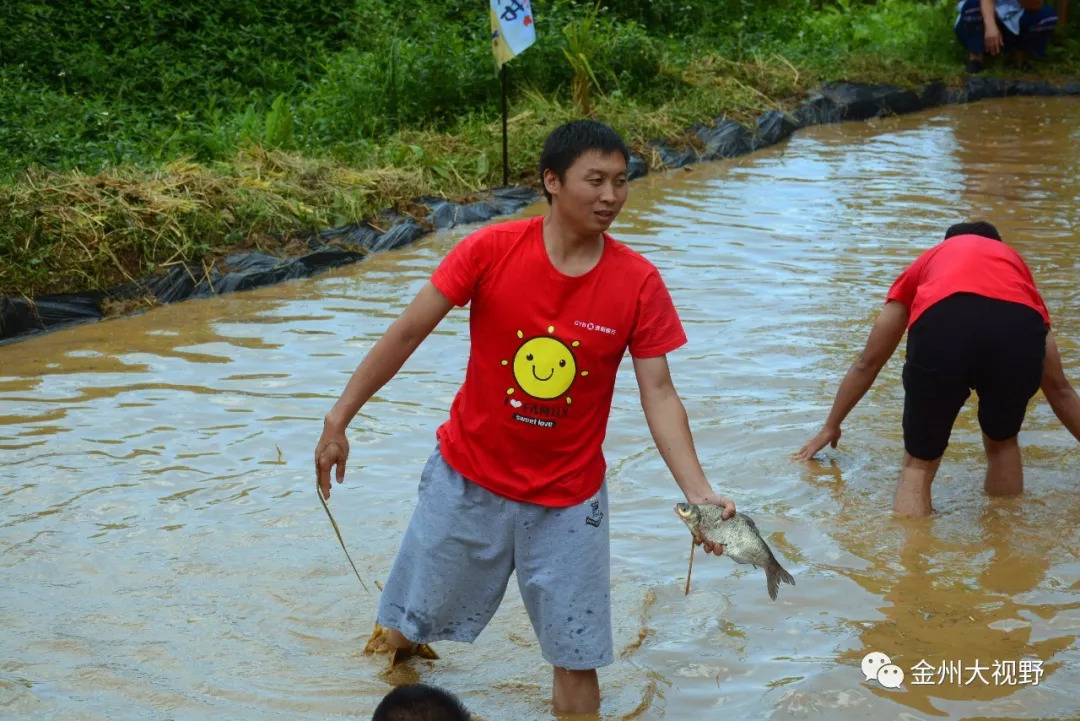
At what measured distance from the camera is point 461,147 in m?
11.2

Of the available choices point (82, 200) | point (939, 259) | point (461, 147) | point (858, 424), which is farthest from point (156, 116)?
point (939, 259)

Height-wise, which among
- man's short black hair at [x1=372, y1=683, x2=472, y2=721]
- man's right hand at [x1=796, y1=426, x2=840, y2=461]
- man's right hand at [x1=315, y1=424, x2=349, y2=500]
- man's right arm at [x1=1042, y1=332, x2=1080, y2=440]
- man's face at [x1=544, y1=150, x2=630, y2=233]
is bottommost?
man's right hand at [x1=796, y1=426, x2=840, y2=461]

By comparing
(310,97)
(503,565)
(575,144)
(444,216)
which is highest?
(310,97)

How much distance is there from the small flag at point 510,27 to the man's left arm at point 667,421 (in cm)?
700

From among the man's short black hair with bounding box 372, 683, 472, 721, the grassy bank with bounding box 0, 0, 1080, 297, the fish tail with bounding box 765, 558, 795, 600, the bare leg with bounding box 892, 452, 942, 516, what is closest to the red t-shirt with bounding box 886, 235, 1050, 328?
the bare leg with bounding box 892, 452, 942, 516

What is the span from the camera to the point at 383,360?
11.6 feet

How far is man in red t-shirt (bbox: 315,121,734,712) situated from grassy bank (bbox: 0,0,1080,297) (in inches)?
192

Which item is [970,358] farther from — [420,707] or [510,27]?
[510,27]

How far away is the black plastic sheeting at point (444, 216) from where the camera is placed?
25.3 feet

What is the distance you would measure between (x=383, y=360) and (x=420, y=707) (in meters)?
1.42

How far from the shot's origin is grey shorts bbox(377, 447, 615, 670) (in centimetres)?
357

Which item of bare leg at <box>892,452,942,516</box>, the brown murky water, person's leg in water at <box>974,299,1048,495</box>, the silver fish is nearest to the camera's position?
the silver fish

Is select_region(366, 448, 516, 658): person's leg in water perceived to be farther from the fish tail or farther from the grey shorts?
the fish tail

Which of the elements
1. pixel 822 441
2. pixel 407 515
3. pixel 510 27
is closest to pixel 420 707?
pixel 407 515
